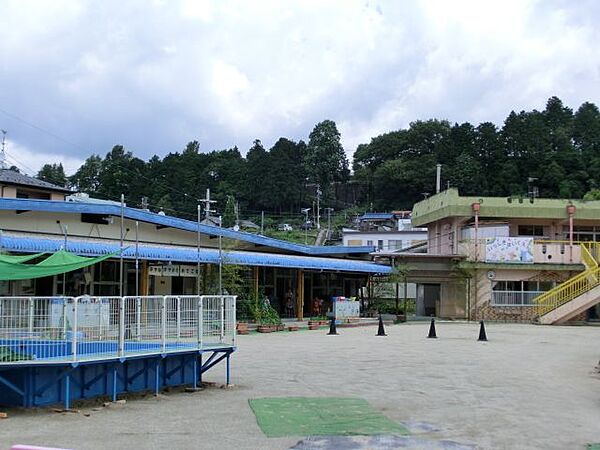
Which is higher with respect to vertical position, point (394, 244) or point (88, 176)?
point (88, 176)

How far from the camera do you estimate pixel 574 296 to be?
36.3 metres

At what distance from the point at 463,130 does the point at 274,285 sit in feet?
194

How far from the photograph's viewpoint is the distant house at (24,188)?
2969cm

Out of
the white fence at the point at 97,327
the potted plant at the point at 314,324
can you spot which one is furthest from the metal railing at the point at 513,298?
the white fence at the point at 97,327

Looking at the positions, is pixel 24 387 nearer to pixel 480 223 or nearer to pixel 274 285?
pixel 274 285

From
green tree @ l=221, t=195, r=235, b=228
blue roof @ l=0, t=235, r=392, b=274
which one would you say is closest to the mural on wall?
blue roof @ l=0, t=235, r=392, b=274

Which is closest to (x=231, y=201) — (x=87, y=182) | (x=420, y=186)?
(x=87, y=182)

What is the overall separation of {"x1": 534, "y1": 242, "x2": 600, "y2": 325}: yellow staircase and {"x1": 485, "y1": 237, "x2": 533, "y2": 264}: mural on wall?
2.61 meters

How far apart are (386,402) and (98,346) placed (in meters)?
4.90

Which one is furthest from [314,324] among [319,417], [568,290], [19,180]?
[319,417]

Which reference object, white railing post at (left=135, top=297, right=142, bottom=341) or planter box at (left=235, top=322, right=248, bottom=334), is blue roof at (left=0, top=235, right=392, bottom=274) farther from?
white railing post at (left=135, top=297, right=142, bottom=341)

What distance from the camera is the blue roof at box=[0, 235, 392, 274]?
74.5ft

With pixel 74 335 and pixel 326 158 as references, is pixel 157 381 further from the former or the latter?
pixel 326 158

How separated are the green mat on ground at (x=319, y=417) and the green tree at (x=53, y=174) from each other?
235 ft
